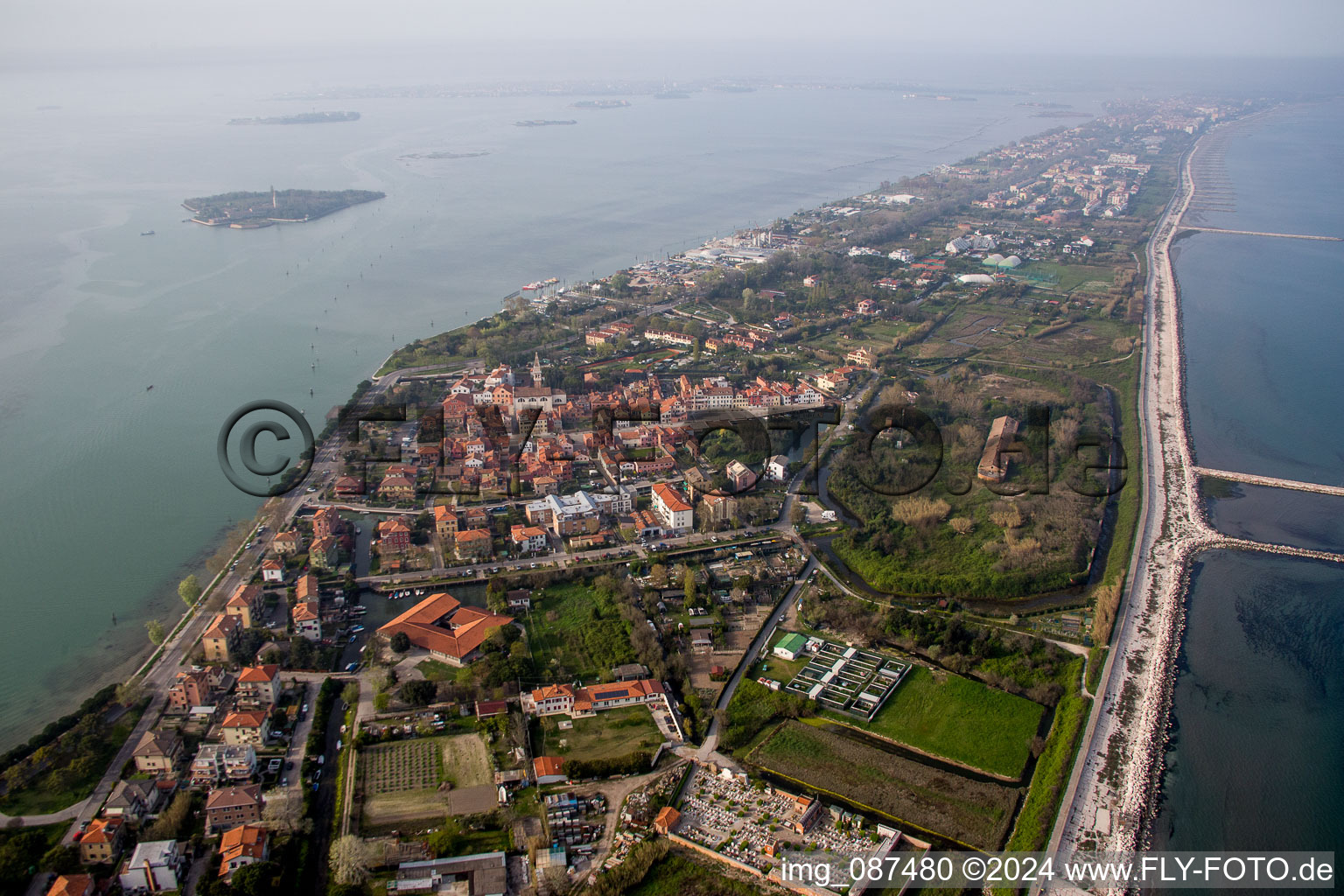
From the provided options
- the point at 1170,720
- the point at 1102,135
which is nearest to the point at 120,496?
the point at 1170,720

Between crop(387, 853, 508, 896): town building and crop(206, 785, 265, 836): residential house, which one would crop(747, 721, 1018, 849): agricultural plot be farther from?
crop(206, 785, 265, 836): residential house

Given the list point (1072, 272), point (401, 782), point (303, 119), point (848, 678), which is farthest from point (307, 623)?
point (303, 119)

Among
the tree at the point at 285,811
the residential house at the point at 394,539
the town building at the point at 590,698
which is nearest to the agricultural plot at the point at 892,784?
the town building at the point at 590,698

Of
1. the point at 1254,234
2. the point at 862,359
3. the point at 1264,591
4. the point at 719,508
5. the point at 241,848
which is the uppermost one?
the point at 1254,234

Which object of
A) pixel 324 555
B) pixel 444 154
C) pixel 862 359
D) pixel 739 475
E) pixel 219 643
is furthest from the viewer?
pixel 444 154

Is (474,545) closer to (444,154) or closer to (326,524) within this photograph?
(326,524)

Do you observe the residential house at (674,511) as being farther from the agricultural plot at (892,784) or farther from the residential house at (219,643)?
the residential house at (219,643)
